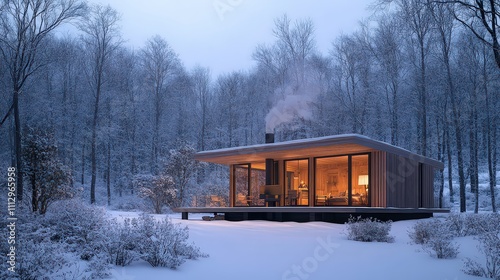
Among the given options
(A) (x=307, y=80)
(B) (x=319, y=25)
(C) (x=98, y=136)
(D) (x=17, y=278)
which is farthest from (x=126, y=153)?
(D) (x=17, y=278)

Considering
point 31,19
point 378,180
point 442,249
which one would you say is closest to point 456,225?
point 442,249

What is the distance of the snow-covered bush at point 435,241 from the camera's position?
6555mm

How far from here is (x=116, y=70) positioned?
28.4 meters

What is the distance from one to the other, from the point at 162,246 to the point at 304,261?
2078 mm

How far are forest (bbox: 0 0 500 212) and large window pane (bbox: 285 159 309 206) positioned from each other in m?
2.68

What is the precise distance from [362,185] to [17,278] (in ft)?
34.7

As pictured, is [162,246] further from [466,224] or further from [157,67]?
[157,67]

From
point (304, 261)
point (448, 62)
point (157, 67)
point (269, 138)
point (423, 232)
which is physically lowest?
point (304, 261)

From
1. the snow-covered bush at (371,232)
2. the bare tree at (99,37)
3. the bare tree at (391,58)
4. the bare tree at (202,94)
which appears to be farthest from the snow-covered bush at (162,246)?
the bare tree at (202,94)

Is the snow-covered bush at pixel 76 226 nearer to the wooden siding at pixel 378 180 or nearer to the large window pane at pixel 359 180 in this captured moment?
the wooden siding at pixel 378 180

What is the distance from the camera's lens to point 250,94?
2964 cm

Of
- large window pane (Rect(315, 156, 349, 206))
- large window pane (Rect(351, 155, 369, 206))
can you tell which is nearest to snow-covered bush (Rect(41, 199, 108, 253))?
large window pane (Rect(351, 155, 369, 206))

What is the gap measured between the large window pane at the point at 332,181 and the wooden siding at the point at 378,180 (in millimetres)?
1117

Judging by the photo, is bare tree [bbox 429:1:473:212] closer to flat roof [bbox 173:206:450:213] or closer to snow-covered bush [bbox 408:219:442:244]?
flat roof [bbox 173:206:450:213]
